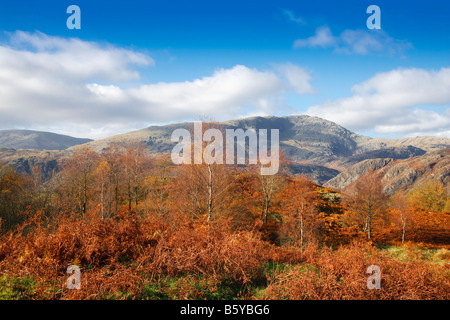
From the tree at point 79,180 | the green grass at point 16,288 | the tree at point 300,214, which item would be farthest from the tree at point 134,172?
the green grass at point 16,288

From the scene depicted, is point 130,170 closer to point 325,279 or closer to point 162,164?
point 162,164

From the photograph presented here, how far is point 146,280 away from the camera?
6871mm

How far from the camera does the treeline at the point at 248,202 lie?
31108 millimetres

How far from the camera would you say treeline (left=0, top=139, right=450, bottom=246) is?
102ft

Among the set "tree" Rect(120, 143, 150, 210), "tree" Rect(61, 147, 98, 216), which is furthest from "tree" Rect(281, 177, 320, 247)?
"tree" Rect(61, 147, 98, 216)

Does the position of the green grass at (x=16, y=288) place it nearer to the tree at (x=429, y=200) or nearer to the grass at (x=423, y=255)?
the grass at (x=423, y=255)

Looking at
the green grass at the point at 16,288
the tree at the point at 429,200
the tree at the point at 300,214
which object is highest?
the green grass at the point at 16,288

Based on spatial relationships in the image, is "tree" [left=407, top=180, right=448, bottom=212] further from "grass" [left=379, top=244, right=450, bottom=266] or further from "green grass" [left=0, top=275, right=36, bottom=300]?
"green grass" [left=0, top=275, right=36, bottom=300]

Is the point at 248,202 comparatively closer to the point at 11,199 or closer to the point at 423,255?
the point at 423,255

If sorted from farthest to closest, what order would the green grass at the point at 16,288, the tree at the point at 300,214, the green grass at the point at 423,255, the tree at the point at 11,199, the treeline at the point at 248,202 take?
1. the tree at the point at 11,199
2. the treeline at the point at 248,202
3. the tree at the point at 300,214
4. the green grass at the point at 423,255
5. the green grass at the point at 16,288

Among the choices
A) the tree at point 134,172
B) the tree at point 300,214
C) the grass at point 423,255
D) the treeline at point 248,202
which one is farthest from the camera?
the tree at point 134,172

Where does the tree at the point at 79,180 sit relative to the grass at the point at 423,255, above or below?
above

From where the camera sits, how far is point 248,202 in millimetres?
35250

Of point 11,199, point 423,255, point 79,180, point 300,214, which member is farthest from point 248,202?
point 11,199
